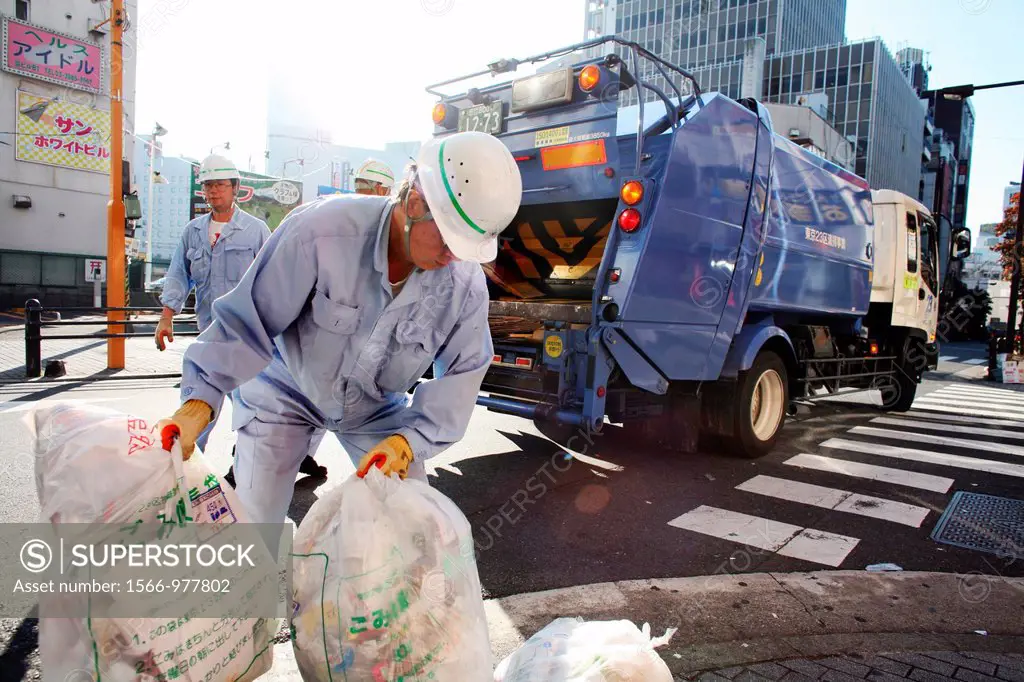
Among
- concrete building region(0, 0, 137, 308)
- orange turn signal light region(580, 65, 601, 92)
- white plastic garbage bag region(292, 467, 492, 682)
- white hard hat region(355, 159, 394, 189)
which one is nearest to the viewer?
white plastic garbage bag region(292, 467, 492, 682)

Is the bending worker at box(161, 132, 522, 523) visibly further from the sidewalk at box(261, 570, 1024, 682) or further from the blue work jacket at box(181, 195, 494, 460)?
the sidewalk at box(261, 570, 1024, 682)

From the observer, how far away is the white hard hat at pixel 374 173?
255 inches

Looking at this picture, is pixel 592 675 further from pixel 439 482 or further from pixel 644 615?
pixel 439 482

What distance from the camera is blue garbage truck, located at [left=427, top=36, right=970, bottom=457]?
452 centimetres

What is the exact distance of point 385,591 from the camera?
1.53m

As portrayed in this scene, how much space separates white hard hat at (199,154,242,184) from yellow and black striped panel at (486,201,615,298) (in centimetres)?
226

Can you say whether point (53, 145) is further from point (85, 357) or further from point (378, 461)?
point (378, 461)

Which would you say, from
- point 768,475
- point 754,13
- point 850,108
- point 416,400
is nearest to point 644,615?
point 416,400

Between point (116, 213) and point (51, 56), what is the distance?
756 inches

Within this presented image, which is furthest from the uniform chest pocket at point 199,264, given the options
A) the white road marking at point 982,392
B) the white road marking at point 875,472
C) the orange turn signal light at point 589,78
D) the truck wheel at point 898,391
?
the white road marking at point 982,392

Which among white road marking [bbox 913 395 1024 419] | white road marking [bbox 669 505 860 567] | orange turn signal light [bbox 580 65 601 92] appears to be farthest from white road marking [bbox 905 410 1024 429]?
orange turn signal light [bbox 580 65 601 92]

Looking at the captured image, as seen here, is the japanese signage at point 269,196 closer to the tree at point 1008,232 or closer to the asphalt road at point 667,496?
the asphalt road at point 667,496

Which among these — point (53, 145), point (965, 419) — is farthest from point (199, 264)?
point (53, 145)

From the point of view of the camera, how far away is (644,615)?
110 inches
